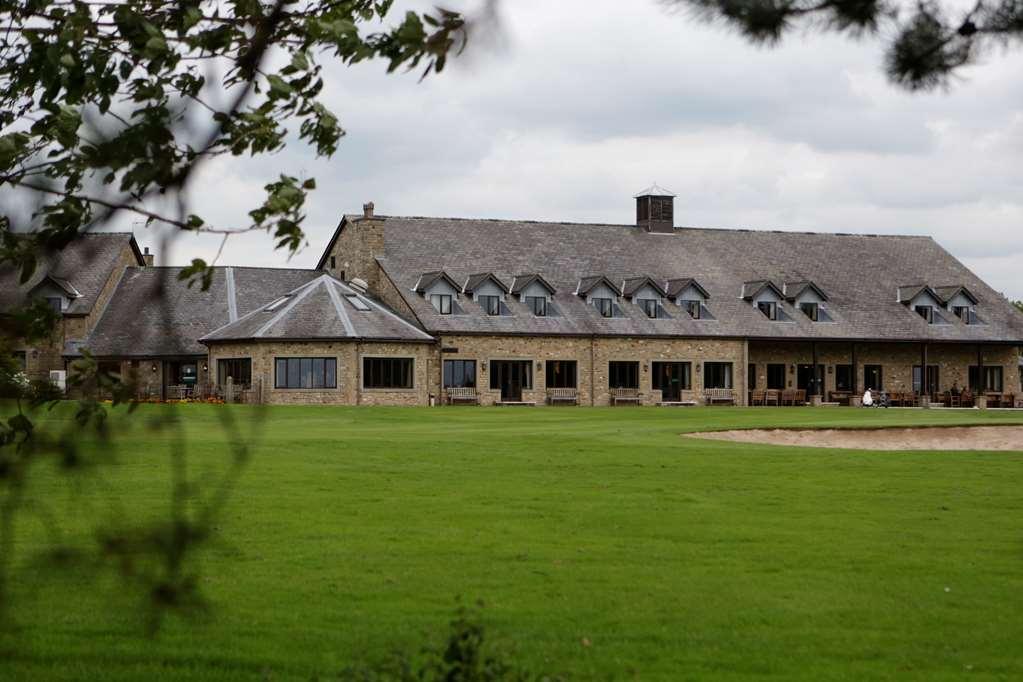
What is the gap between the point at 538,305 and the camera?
5588 centimetres

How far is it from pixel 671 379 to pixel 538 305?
6.16 meters

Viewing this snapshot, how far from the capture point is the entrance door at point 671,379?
185 ft

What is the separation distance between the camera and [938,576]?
39.1 ft

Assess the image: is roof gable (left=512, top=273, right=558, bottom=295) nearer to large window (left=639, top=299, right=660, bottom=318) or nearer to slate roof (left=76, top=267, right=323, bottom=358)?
large window (left=639, top=299, right=660, bottom=318)

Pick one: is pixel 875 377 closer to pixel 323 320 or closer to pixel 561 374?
pixel 561 374

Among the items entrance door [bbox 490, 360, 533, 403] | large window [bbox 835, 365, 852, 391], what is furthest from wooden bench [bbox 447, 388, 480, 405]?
large window [bbox 835, 365, 852, 391]

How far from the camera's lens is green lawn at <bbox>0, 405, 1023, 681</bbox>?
9.06 meters

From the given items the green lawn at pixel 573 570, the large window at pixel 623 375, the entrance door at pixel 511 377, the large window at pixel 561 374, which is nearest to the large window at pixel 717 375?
the large window at pixel 623 375

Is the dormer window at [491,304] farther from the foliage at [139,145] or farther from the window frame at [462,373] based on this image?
the foliage at [139,145]

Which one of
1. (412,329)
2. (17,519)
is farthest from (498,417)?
(17,519)

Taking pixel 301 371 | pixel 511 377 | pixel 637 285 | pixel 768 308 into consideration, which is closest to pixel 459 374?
pixel 511 377

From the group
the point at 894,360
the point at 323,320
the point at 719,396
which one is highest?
the point at 323,320

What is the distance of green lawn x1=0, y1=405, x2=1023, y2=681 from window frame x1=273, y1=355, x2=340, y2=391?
28.4 meters

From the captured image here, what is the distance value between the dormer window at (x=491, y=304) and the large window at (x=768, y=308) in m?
11.6
